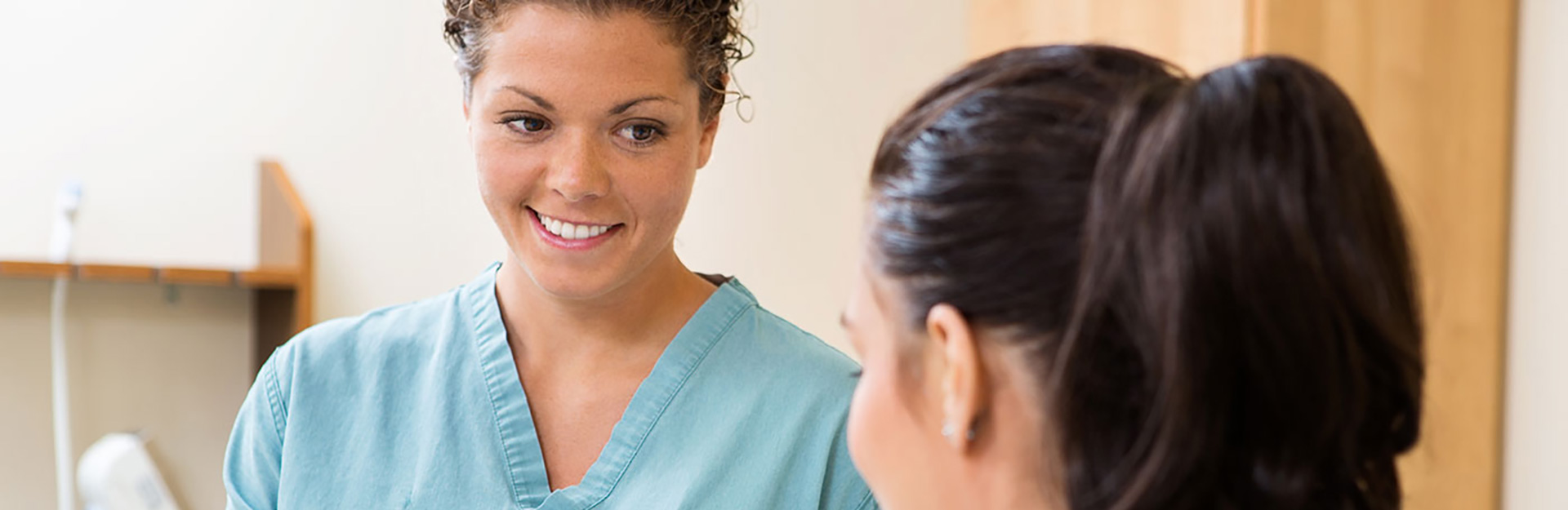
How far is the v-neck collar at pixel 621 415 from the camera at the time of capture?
3.94ft

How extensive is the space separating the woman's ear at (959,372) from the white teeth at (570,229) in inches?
18.8

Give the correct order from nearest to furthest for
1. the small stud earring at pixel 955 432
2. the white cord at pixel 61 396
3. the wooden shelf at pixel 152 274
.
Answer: the small stud earring at pixel 955 432
the wooden shelf at pixel 152 274
the white cord at pixel 61 396

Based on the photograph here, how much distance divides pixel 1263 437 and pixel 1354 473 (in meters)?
0.06

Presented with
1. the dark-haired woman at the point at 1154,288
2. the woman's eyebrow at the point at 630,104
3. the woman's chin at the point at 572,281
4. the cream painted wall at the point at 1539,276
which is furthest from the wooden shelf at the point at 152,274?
the cream painted wall at the point at 1539,276

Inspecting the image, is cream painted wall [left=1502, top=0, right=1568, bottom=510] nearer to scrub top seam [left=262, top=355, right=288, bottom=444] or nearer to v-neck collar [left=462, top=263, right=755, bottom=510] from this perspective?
v-neck collar [left=462, top=263, right=755, bottom=510]

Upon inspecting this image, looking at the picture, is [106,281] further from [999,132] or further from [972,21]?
[999,132]

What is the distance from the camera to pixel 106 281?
85.2 inches

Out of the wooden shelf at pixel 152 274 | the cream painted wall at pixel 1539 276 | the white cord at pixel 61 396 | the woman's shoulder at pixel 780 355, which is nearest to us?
Result: the woman's shoulder at pixel 780 355

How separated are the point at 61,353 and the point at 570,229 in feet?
4.32

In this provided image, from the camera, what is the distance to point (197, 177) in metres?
2.24

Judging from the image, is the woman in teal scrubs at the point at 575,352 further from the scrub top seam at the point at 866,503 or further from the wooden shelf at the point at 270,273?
the wooden shelf at the point at 270,273

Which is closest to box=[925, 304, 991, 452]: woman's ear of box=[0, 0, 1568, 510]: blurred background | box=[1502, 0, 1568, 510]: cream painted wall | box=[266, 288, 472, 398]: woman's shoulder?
box=[266, 288, 472, 398]: woman's shoulder

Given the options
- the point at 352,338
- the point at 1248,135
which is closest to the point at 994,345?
the point at 1248,135

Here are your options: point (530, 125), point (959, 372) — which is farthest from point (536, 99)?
point (959, 372)
